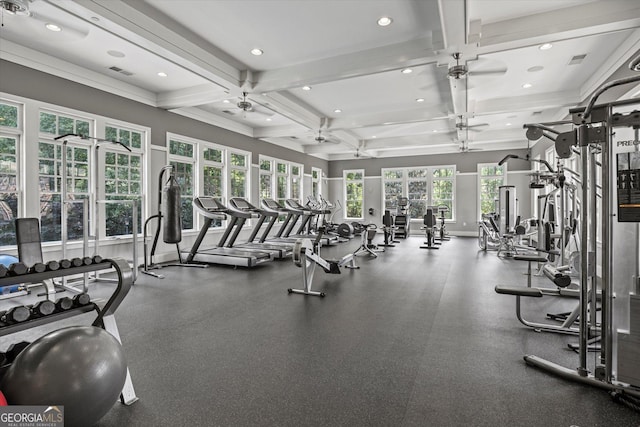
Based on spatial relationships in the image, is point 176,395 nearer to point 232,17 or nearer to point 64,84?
point 232,17

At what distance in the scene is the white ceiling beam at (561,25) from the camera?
3.72 m

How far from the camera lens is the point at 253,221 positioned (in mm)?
9766

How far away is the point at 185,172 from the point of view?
7738 millimetres

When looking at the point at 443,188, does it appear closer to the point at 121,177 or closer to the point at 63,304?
the point at 121,177

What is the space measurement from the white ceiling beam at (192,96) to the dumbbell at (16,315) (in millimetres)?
5175

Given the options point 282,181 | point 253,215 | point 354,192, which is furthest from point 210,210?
point 354,192

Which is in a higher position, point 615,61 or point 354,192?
point 615,61

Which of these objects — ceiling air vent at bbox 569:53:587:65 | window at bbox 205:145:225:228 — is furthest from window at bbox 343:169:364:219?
ceiling air vent at bbox 569:53:587:65

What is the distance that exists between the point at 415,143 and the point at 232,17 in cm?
830

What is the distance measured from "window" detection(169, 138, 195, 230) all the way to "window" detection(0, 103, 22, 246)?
2822 mm

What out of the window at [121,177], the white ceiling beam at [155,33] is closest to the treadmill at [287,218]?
the window at [121,177]

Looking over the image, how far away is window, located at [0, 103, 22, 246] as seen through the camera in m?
4.63
